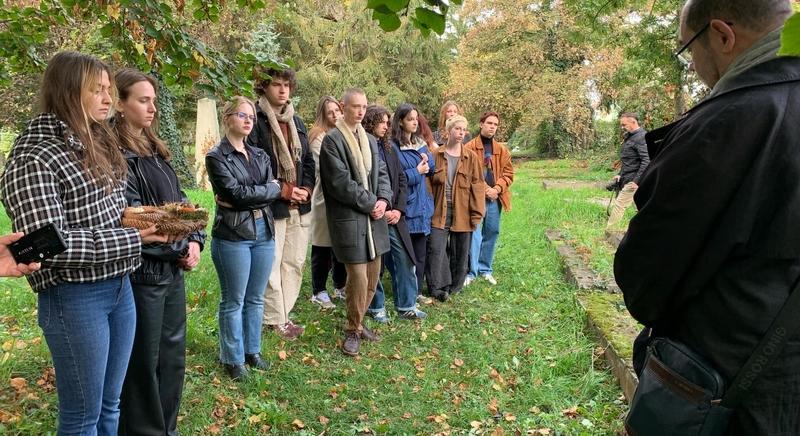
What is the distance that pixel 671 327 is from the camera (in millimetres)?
1565

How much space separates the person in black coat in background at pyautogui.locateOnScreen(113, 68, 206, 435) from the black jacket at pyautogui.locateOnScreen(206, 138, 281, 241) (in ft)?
1.92

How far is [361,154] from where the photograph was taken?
439 centimetres

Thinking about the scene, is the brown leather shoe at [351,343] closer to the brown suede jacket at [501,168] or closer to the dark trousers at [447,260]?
the dark trousers at [447,260]

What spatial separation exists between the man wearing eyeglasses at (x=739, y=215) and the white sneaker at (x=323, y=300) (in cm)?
403

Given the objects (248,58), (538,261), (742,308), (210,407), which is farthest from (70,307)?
(538,261)

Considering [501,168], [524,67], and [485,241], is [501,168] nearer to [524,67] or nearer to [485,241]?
[485,241]

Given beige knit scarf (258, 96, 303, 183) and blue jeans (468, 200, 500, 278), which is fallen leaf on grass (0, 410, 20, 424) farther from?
blue jeans (468, 200, 500, 278)

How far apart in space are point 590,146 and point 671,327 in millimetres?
25311

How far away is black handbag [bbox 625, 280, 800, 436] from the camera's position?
1.35 m

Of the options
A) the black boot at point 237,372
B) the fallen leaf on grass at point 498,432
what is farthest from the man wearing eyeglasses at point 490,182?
the black boot at point 237,372

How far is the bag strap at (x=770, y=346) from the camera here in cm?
134

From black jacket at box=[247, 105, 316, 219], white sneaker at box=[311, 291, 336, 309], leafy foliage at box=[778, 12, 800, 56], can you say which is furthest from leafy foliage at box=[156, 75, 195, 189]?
leafy foliage at box=[778, 12, 800, 56]

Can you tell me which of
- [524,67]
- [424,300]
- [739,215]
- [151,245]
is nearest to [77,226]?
[151,245]

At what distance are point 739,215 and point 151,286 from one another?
2347mm
